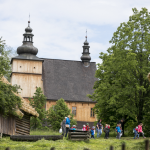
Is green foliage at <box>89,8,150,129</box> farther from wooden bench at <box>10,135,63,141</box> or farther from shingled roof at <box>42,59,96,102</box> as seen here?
shingled roof at <box>42,59,96,102</box>

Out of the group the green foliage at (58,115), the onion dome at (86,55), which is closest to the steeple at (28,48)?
the onion dome at (86,55)

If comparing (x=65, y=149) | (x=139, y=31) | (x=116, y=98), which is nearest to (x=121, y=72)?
(x=116, y=98)

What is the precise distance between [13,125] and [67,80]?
3218 centimetres

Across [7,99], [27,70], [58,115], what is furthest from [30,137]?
[27,70]

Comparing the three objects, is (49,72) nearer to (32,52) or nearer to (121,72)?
(32,52)

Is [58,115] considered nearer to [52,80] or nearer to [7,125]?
[52,80]

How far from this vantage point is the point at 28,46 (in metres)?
52.2

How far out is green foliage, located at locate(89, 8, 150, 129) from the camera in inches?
1085

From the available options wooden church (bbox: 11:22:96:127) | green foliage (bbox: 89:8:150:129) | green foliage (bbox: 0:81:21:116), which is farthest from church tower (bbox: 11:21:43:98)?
green foliage (bbox: 0:81:21:116)

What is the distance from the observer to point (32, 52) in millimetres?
52312

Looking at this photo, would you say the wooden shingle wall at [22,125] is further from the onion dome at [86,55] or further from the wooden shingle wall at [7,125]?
the onion dome at [86,55]

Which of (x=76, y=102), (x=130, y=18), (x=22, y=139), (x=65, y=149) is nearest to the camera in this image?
(x=65, y=149)

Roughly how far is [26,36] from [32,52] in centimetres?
312

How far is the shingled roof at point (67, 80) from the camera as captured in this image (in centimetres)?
5219
